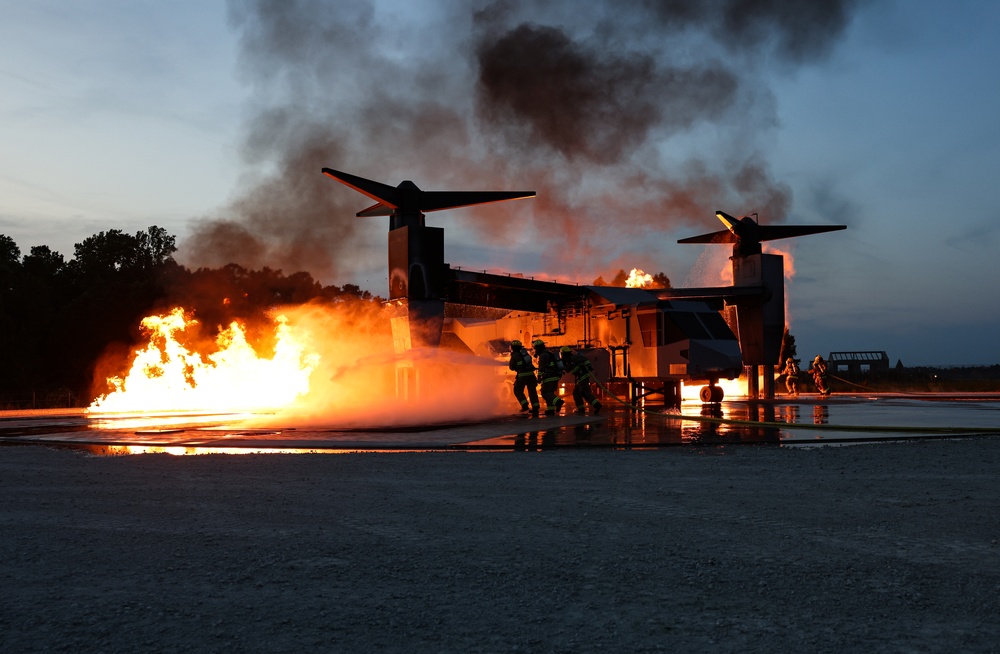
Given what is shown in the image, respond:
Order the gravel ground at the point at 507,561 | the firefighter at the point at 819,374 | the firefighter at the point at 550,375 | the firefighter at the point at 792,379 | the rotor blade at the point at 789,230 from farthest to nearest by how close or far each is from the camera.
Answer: the firefighter at the point at 792,379 → the firefighter at the point at 819,374 → the rotor blade at the point at 789,230 → the firefighter at the point at 550,375 → the gravel ground at the point at 507,561

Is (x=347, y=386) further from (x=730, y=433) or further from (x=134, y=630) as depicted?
(x=134, y=630)

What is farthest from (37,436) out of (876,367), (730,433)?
(876,367)

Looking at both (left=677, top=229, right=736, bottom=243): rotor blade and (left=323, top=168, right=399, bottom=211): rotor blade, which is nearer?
(left=323, top=168, right=399, bottom=211): rotor blade

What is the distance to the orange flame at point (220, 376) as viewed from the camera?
31.3 meters

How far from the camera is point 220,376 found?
32.1 metres

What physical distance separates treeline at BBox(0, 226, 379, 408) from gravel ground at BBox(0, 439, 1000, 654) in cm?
3149

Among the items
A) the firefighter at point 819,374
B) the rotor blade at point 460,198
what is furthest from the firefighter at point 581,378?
the firefighter at point 819,374

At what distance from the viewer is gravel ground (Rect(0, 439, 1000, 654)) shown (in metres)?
3.63

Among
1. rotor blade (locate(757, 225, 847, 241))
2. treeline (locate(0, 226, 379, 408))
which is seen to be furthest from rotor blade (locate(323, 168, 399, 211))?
treeline (locate(0, 226, 379, 408))

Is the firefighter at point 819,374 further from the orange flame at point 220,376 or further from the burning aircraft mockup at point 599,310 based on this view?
the orange flame at point 220,376

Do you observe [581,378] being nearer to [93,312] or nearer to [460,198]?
[460,198]

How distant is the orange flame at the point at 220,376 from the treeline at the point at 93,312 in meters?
4.65

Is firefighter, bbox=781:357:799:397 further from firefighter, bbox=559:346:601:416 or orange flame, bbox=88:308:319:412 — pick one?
orange flame, bbox=88:308:319:412

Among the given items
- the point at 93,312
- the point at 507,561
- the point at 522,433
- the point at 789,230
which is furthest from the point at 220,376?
the point at 507,561
